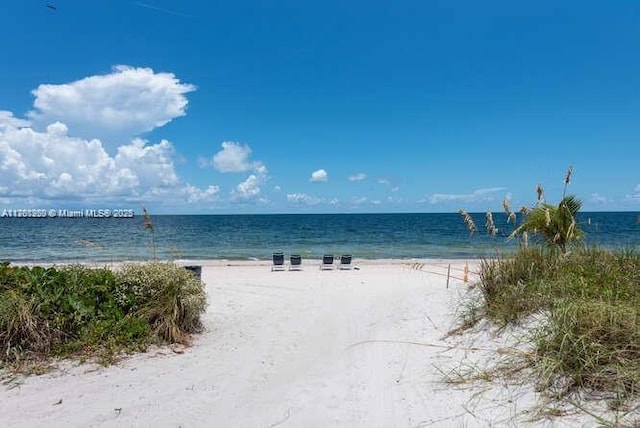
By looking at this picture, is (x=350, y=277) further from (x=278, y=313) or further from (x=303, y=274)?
(x=278, y=313)

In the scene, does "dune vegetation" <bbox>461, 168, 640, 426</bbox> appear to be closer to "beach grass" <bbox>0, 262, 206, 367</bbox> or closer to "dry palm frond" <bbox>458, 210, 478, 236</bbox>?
"dry palm frond" <bbox>458, 210, 478, 236</bbox>

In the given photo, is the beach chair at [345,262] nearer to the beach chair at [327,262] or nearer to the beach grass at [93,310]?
the beach chair at [327,262]

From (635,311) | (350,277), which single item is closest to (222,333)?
(635,311)

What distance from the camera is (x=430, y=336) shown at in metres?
6.23

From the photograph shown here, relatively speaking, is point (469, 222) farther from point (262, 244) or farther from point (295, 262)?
point (262, 244)

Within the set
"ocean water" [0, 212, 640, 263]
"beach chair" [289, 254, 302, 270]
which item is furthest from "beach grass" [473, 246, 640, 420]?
"beach chair" [289, 254, 302, 270]

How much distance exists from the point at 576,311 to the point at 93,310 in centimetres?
622

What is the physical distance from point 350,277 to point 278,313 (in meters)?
5.82

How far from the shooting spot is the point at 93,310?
6.20 metres

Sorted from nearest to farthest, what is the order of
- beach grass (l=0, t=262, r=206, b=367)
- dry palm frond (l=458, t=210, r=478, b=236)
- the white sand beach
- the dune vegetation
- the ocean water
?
1. the dune vegetation
2. the white sand beach
3. beach grass (l=0, t=262, r=206, b=367)
4. dry palm frond (l=458, t=210, r=478, b=236)
5. the ocean water

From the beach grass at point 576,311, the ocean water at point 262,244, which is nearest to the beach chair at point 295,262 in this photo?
the ocean water at point 262,244

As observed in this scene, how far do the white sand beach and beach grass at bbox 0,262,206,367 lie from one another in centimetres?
33

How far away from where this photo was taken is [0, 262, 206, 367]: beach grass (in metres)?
5.63

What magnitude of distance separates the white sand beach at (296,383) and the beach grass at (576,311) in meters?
0.37
